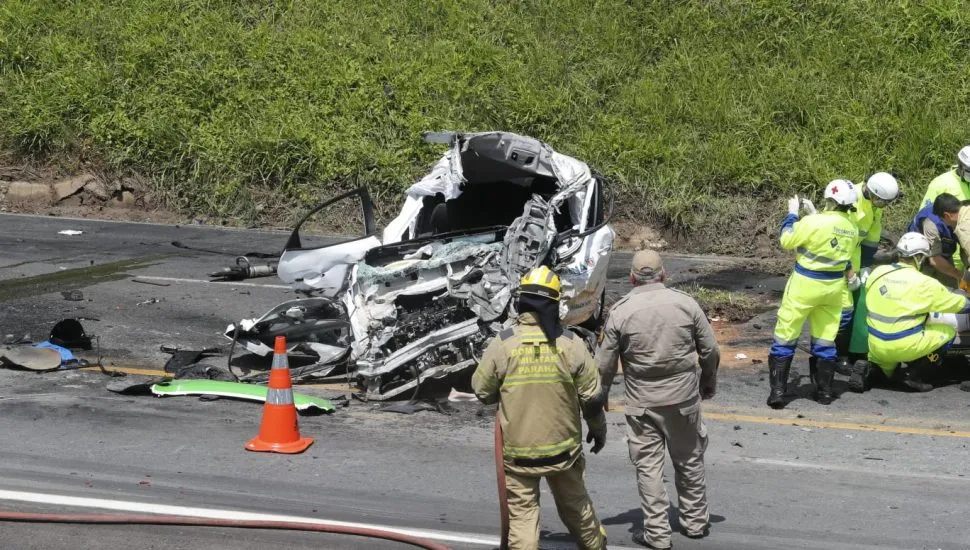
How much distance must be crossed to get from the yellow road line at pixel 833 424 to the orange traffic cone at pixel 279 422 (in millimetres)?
3253

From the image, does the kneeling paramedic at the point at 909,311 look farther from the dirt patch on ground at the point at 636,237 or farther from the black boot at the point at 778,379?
the dirt patch on ground at the point at 636,237

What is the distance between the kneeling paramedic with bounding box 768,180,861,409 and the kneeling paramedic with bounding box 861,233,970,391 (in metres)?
0.38

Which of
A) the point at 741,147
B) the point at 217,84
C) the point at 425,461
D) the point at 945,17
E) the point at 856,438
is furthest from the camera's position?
the point at 217,84

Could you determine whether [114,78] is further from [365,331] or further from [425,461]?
[425,461]

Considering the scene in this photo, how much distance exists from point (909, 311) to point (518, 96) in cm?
1058

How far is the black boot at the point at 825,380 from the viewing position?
931 centimetres

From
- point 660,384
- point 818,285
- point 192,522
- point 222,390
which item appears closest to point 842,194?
point 818,285

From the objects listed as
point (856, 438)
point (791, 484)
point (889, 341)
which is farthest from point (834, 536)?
point (889, 341)

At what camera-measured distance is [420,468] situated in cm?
760

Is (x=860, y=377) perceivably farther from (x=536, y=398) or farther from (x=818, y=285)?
(x=536, y=398)

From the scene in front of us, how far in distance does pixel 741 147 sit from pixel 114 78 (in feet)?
35.3

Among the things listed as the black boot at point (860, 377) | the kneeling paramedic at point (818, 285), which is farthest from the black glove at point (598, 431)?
the black boot at point (860, 377)

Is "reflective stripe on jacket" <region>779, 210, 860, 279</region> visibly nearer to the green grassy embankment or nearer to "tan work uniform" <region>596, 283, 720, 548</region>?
"tan work uniform" <region>596, 283, 720, 548</region>

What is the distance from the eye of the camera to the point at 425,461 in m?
7.76
